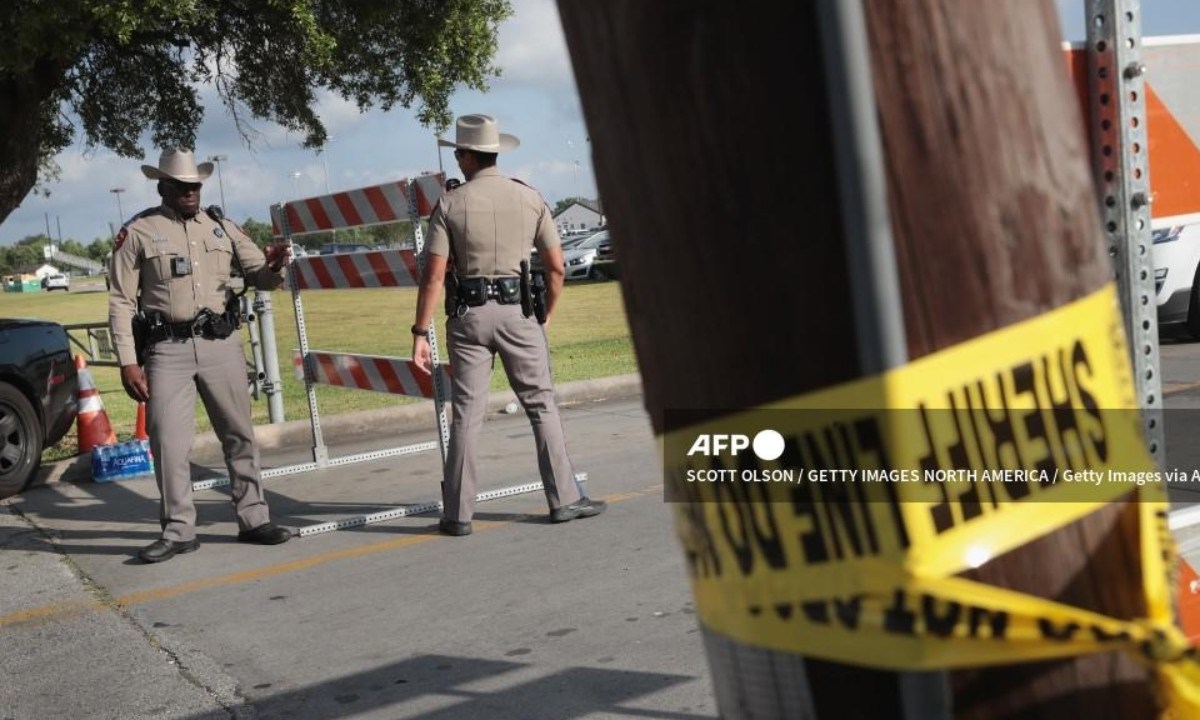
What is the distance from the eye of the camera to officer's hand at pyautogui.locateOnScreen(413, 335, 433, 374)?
675 cm

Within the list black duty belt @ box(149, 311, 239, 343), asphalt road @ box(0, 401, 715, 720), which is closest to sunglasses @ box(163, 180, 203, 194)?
black duty belt @ box(149, 311, 239, 343)

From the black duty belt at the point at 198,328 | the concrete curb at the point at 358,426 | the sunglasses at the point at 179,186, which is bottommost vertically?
the concrete curb at the point at 358,426

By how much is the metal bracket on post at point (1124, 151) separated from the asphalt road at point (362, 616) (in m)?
2.02

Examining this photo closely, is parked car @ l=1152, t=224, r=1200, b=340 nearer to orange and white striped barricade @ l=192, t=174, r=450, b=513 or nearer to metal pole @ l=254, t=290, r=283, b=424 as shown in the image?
orange and white striped barricade @ l=192, t=174, r=450, b=513

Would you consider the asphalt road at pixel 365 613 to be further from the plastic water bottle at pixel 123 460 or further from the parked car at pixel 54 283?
the parked car at pixel 54 283

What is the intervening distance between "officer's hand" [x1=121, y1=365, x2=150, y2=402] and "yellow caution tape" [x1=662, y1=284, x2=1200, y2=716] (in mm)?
5748

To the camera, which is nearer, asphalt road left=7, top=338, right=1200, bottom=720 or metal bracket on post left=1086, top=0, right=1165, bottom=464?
metal bracket on post left=1086, top=0, right=1165, bottom=464

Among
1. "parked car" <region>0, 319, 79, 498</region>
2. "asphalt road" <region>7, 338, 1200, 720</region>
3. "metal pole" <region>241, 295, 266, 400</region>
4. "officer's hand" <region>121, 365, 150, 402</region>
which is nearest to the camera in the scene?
"asphalt road" <region>7, 338, 1200, 720</region>

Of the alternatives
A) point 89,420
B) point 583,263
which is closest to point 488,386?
point 89,420

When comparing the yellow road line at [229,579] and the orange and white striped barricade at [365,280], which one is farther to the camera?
the orange and white striped barricade at [365,280]

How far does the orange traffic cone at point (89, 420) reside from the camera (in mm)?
9625

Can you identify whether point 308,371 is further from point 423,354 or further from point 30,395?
point 423,354

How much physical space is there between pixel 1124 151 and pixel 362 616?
382 cm

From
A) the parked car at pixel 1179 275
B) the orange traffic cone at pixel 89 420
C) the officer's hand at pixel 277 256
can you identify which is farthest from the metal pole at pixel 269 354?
the parked car at pixel 1179 275
